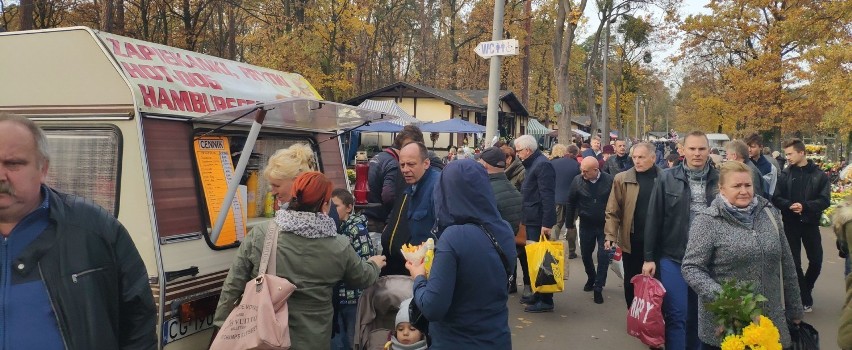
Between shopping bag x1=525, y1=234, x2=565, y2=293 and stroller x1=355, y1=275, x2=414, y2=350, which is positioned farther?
shopping bag x1=525, y1=234, x2=565, y2=293

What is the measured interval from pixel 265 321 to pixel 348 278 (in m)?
0.57

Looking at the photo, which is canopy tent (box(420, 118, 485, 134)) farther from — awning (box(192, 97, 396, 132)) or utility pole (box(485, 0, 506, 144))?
awning (box(192, 97, 396, 132))

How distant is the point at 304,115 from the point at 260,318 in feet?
6.10

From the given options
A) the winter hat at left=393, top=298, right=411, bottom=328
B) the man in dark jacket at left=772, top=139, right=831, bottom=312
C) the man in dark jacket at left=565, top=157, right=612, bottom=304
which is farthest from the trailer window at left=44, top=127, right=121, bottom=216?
A: the man in dark jacket at left=772, top=139, right=831, bottom=312

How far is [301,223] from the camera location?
315 cm

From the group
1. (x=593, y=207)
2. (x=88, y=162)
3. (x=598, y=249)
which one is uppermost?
(x=88, y=162)

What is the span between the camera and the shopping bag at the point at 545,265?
6.05 metres

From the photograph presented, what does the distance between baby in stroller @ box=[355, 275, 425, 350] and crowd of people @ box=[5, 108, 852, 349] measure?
7 cm

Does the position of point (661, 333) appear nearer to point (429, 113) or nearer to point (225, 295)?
point (225, 295)

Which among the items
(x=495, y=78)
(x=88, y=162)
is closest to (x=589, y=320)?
(x=495, y=78)

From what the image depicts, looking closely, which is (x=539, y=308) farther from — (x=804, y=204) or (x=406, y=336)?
(x=406, y=336)

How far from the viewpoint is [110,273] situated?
2148 millimetres

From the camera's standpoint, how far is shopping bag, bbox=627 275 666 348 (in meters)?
4.73

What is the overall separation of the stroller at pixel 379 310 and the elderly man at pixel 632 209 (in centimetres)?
271
